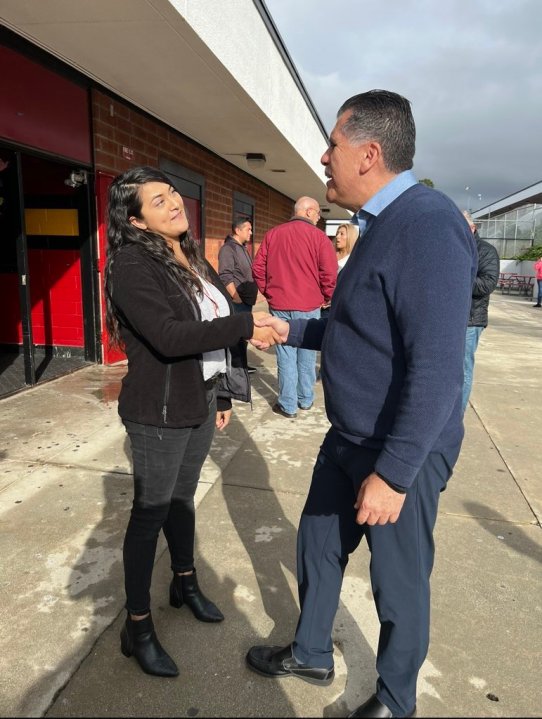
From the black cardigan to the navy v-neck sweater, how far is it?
0.45m

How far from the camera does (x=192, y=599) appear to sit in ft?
7.25

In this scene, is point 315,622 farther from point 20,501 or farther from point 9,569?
point 20,501

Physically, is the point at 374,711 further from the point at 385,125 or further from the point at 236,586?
the point at 385,125

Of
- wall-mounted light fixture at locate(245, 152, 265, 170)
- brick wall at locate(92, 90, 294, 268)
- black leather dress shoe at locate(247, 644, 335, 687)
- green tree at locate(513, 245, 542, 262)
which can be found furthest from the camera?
green tree at locate(513, 245, 542, 262)

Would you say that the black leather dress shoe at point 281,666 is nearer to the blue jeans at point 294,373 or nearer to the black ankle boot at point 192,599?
the black ankle boot at point 192,599

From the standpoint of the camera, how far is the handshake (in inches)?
79.4

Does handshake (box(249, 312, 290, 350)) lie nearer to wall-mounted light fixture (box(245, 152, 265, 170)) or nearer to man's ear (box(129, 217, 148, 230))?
man's ear (box(129, 217, 148, 230))

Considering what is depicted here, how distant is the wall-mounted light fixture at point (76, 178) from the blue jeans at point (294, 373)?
2.92 m

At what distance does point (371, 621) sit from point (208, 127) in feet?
23.4

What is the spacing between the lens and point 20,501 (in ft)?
10.3

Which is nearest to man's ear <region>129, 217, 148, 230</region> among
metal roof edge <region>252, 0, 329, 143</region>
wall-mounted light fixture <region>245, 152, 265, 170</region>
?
metal roof edge <region>252, 0, 329, 143</region>

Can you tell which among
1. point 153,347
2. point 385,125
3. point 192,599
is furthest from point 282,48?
point 192,599

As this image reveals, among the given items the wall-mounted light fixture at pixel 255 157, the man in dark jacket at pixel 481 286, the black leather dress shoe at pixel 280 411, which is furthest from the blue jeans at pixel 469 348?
the wall-mounted light fixture at pixel 255 157

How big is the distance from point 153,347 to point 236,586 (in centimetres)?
130
